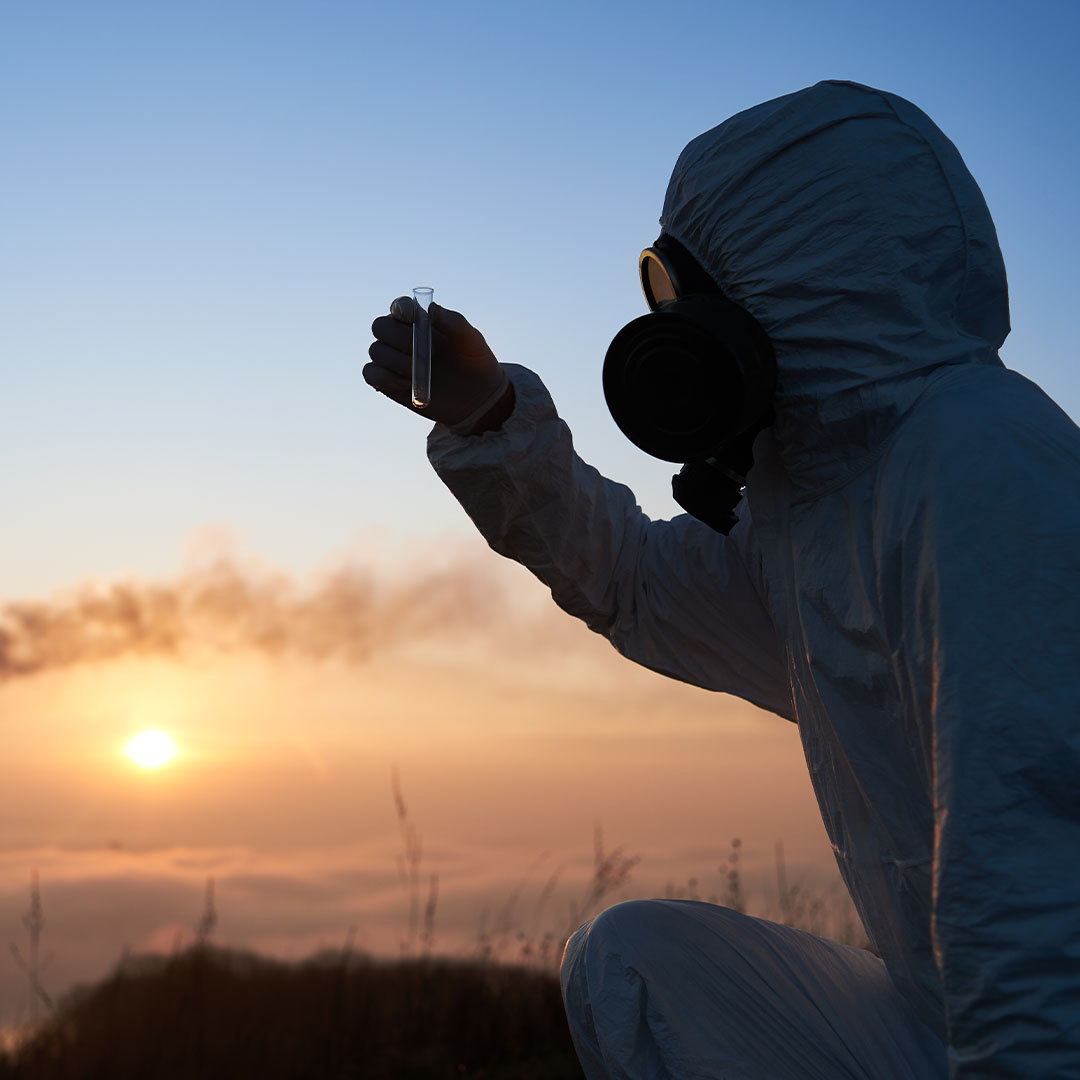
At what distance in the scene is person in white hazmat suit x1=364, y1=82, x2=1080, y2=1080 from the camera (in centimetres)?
136

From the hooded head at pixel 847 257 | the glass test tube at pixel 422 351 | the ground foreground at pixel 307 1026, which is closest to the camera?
the hooded head at pixel 847 257

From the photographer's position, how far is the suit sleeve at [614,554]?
2.40 meters

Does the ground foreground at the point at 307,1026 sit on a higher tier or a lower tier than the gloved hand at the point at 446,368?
lower

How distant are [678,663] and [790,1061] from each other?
88cm

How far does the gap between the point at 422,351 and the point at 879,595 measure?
38.8 inches

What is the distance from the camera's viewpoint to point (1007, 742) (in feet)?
4.52

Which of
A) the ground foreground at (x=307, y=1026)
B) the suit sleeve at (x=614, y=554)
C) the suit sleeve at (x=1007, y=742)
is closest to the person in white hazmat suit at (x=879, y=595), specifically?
the suit sleeve at (x=1007, y=742)

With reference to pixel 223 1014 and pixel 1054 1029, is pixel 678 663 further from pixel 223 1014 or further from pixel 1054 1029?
pixel 223 1014

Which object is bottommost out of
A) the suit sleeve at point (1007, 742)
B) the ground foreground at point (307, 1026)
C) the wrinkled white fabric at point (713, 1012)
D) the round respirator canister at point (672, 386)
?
the ground foreground at point (307, 1026)

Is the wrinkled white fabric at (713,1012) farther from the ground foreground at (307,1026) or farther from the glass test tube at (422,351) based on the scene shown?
the ground foreground at (307,1026)

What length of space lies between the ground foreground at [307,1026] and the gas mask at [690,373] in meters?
3.16

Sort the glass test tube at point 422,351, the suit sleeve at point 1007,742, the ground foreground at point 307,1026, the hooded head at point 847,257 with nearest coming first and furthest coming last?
the suit sleeve at point 1007,742
the hooded head at point 847,257
the glass test tube at point 422,351
the ground foreground at point 307,1026

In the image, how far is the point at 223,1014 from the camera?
14.5 feet

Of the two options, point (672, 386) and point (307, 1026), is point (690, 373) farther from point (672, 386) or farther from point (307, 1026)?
point (307, 1026)
